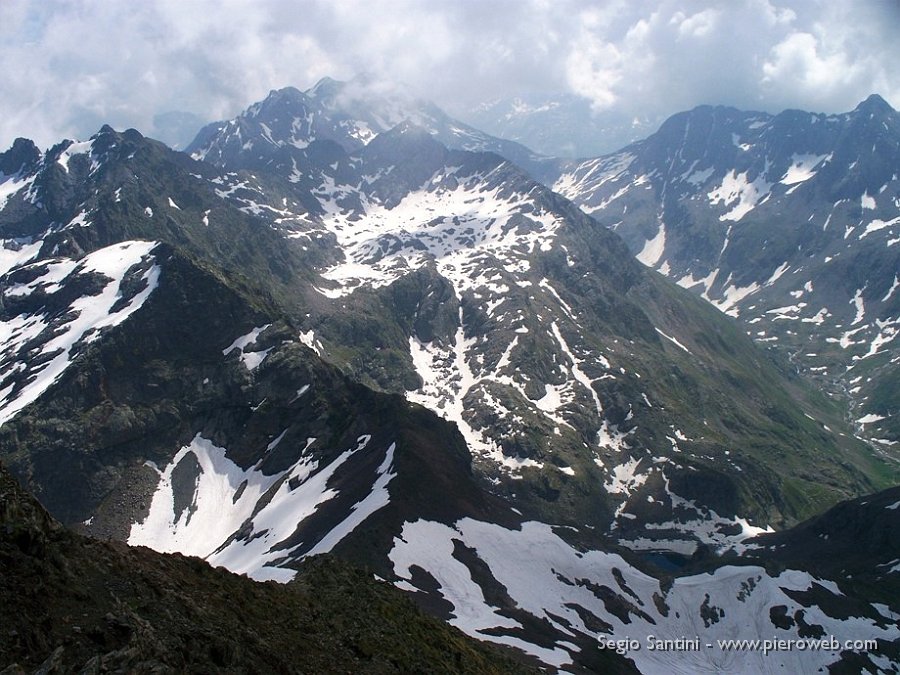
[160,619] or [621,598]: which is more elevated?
[160,619]

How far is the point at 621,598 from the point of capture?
126750mm

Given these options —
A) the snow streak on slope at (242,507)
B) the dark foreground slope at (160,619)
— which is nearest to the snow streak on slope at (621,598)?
the snow streak on slope at (242,507)

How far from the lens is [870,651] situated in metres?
117

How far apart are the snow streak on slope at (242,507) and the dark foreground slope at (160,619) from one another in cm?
6928

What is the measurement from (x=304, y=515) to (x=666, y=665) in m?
78.2

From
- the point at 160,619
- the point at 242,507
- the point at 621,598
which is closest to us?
the point at 160,619

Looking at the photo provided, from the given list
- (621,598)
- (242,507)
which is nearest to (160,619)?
(621,598)

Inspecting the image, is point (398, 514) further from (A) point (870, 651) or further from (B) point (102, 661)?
(B) point (102, 661)

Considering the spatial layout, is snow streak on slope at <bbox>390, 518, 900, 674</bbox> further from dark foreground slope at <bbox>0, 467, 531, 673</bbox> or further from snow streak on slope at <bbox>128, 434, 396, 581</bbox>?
dark foreground slope at <bbox>0, 467, 531, 673</bbox>

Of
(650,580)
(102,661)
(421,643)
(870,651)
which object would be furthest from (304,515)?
(102,661)

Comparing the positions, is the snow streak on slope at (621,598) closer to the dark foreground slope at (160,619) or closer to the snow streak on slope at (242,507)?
the snow streak on slope at (242,507)

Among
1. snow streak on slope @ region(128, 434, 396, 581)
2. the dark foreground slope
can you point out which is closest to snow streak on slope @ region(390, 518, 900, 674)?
snow streak on slope @ region(128, 434, 396, 581)

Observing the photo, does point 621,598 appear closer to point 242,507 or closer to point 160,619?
point 242,507

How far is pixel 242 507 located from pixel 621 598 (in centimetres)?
10244
